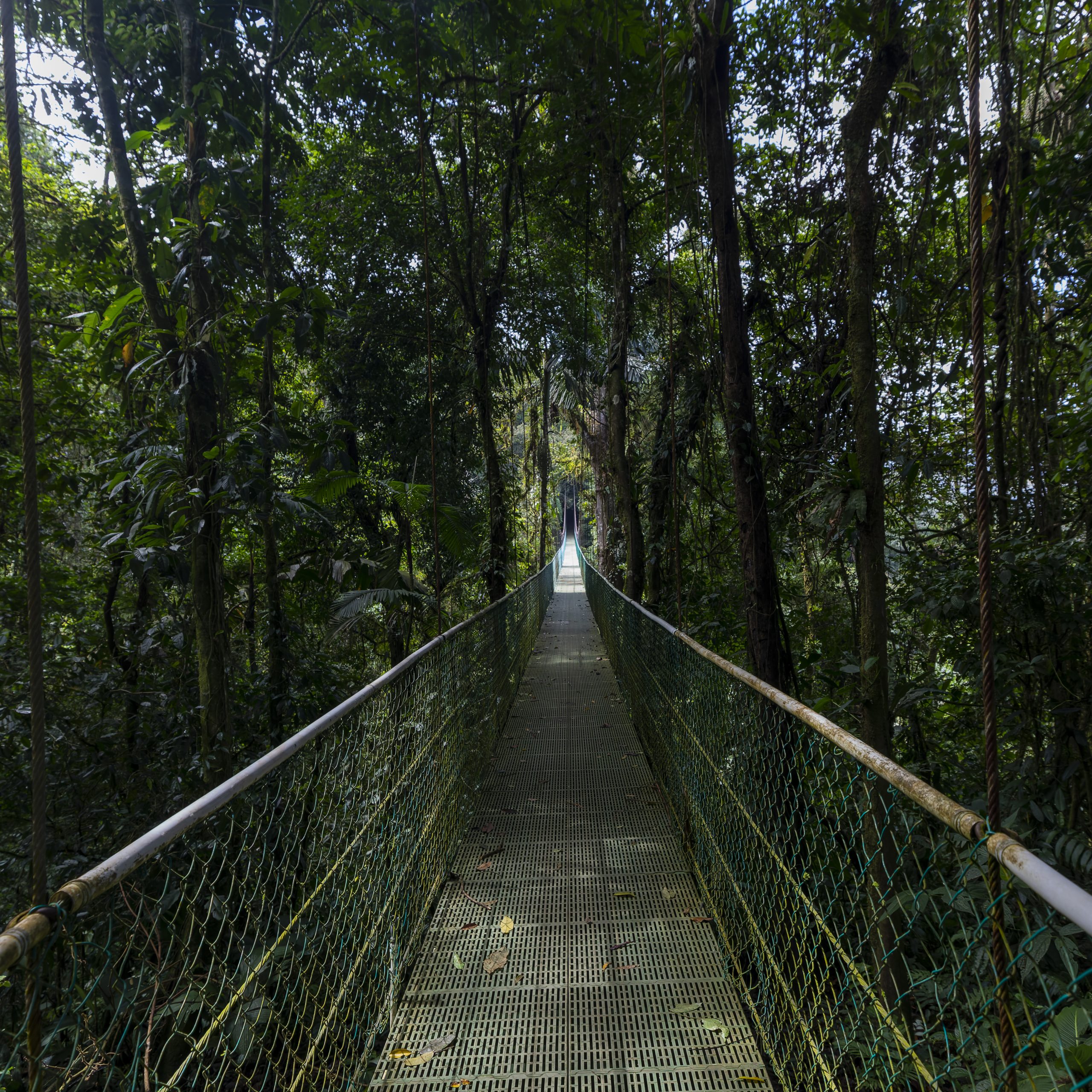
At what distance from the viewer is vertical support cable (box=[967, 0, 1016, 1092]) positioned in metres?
0.98

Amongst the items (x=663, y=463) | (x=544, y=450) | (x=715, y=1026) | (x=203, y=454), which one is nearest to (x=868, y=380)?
(x=715, y=1026)

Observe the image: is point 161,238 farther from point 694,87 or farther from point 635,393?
point 635,393

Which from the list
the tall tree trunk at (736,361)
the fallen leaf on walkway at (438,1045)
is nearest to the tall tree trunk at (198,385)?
the fallen leaf on walkway at (438,1045)

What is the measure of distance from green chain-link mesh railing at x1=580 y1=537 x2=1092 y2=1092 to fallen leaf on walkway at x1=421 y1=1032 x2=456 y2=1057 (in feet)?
2.80

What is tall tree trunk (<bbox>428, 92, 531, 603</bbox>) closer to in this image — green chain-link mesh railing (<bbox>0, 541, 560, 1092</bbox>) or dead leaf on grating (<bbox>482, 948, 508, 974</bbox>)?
green chain-link mesh railing (<bbox>0, 541, 560, 1092</bbox>)

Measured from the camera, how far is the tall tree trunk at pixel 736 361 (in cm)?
373

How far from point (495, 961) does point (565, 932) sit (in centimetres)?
29

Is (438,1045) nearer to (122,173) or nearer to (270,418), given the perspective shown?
(270,418)

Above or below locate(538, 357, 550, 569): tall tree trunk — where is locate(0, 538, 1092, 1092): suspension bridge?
below

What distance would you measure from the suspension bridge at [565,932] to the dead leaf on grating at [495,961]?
1 centimetres

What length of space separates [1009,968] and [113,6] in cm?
483

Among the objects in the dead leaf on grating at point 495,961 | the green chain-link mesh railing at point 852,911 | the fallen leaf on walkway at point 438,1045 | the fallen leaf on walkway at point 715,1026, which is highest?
the green chain-link mesh railing at point 852,911

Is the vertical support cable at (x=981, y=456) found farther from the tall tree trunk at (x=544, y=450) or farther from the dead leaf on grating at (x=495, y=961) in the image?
the tall tree trunk at (x=544, y=450)

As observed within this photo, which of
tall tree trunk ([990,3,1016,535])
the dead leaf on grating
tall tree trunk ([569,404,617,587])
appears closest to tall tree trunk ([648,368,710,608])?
tall tree trunk ([569,404,617,587])
